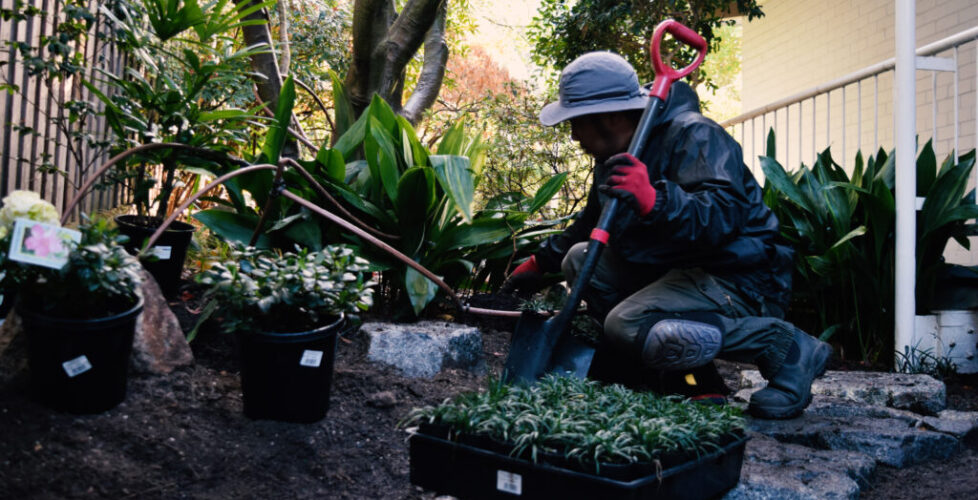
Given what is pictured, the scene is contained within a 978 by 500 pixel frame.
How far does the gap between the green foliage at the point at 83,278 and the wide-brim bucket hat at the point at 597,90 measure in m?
1.47

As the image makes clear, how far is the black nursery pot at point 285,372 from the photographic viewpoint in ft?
7.30

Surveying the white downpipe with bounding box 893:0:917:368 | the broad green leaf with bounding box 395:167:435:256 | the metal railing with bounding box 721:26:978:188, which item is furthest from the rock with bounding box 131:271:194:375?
the metal railing with bounding box 721:26:978:188

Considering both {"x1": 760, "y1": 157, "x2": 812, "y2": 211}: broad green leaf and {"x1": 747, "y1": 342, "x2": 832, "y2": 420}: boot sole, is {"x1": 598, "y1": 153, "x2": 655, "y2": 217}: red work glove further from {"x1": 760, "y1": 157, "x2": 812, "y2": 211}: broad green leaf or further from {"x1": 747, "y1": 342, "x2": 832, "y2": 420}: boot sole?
{"x1": 760, "y1": 157, "x2": 812, "y2": 211}: broad green leaf

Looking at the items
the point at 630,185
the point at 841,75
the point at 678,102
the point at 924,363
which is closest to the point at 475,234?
the point at 678,102

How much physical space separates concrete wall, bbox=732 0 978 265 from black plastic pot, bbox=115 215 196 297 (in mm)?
3830

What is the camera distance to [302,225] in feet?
11.0

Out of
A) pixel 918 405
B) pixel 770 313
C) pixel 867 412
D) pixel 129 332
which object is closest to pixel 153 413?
pixel 129 332

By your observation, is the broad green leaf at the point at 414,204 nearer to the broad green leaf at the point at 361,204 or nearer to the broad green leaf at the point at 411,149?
the broad green leaf at the point at 361,204

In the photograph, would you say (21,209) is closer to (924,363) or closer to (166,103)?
(166,103)

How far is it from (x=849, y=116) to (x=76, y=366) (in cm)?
762

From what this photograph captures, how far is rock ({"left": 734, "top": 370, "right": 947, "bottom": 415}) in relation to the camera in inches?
124

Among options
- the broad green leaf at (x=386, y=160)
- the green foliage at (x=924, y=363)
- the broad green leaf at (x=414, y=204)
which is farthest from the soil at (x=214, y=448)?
the green foliage at (x=924, y=363)

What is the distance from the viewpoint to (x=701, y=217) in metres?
2.46

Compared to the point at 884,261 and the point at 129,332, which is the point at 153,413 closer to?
the point at 129,332
